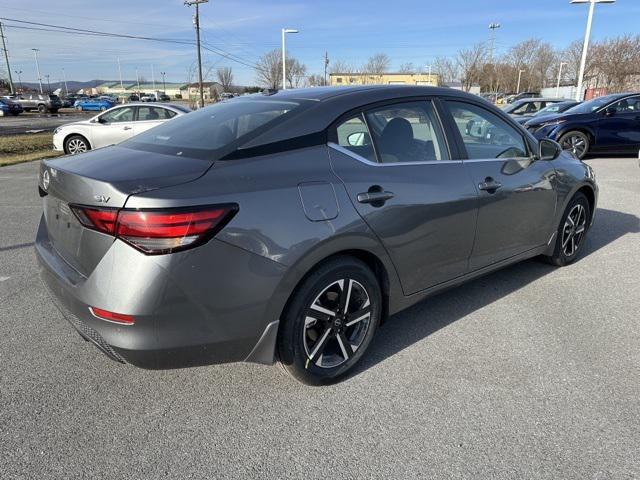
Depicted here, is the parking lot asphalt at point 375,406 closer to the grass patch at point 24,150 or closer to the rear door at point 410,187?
the rear door at point 410,187

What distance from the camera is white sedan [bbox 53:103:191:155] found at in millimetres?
12570

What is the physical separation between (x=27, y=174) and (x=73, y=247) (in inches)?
389

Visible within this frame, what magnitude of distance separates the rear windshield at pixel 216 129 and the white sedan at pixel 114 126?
9.95 m

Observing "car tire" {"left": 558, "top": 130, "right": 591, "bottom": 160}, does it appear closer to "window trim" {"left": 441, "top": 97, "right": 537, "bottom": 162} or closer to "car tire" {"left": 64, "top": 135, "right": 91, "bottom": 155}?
"window trim" {"left": 441, "top": 97, "right": 537, "bottom": 162}

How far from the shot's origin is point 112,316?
7.06ft

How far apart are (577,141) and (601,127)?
0.65m

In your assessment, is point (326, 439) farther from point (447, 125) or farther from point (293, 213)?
point (447, 125)

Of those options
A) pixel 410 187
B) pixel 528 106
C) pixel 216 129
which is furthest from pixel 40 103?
pixel 410 187

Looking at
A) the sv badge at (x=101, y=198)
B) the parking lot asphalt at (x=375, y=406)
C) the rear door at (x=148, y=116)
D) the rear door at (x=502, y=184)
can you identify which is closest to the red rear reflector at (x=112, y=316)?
the sv badge at (x=101, y=198)

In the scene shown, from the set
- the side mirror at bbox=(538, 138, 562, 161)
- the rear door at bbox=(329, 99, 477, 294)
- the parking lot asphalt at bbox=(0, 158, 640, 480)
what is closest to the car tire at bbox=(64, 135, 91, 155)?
the parking lot asphalt at bbox=(0, 158, 640, 480)

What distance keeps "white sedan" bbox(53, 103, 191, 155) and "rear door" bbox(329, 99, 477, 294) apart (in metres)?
10.6

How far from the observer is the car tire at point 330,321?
2.53 meters

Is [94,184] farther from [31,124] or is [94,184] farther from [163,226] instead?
[31,124]

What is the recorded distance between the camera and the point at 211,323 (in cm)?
224
